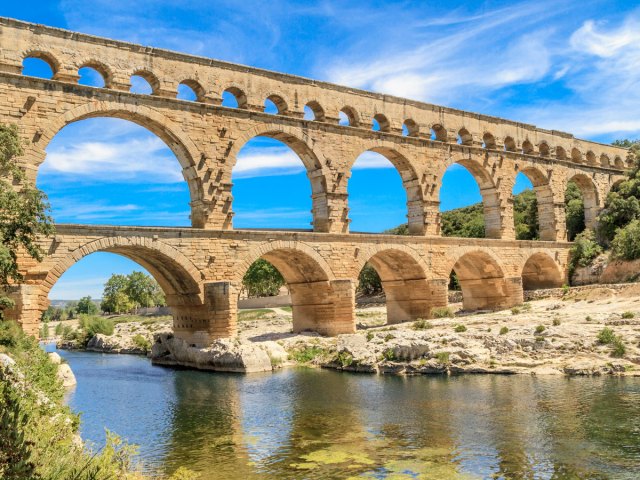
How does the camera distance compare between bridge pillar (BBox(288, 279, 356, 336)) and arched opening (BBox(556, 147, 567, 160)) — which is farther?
arched opening (BBox(556, 147, 567, 160))

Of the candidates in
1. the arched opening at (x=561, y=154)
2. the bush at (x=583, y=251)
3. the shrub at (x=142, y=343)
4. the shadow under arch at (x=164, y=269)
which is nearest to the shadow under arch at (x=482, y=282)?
the bush at (x=583, y=251)

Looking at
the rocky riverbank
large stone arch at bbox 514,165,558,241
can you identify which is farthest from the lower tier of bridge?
the rocky riverbank

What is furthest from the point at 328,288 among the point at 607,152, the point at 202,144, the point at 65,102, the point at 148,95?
the point at 607,152

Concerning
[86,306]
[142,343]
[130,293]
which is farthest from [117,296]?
[142,343]

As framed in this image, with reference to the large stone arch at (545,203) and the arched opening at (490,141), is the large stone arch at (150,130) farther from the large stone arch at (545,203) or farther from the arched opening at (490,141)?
the large stone arch at (545,203)

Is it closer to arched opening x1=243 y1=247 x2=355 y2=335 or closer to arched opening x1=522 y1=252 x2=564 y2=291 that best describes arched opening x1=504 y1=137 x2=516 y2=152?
arched opening x1=522 y1=252 x2=564 y2=291

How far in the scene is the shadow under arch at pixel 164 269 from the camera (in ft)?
73.2

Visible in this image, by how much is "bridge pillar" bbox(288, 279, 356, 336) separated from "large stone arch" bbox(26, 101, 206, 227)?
22.6ft

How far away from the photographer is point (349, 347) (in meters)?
25.0

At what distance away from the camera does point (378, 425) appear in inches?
563

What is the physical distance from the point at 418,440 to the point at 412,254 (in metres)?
19.9

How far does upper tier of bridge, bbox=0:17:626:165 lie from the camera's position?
23.4 metres

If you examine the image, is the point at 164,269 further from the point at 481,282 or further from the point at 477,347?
the point at 481,282

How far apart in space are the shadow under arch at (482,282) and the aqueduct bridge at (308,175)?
84 millimetres
